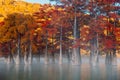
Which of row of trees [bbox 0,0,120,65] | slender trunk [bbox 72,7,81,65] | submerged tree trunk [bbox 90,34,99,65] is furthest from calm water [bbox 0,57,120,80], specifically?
slender trunk [bbox 72,7,81,65]

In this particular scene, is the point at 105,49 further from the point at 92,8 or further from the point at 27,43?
the point at 27,43

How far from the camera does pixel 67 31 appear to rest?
2148 inches

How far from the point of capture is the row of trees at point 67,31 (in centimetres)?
4669

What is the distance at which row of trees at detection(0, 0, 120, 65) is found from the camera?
153ft

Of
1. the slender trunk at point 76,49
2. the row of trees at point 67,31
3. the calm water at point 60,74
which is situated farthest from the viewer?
the slender trunk at point 76,49

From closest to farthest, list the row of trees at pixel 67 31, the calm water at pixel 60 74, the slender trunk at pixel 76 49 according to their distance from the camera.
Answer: the calm water at pixel 60 74 → the row of trees at pixel 67 31 → the slender trunk at pixel 76 49

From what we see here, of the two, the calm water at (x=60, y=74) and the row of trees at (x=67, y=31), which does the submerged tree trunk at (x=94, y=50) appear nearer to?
the row of trees at (x=67, y=31)

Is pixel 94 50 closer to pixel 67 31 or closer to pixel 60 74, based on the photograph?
pixel 67 31

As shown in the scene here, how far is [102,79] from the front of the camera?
79.7 ft

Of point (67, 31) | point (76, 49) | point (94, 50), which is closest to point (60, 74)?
point (94, 50)

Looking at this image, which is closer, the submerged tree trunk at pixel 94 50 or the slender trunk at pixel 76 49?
the submerged tree trunk at pixel 94 50

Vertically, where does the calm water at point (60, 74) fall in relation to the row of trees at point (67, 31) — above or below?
below

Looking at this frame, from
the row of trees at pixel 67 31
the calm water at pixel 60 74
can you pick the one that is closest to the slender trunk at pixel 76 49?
the row of trees at pixel 67 31

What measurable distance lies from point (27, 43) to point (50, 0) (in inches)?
363
